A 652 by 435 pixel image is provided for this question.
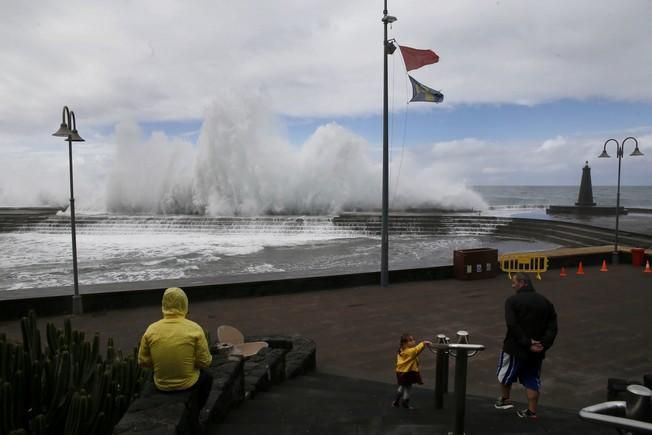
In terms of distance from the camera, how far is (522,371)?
12.7 feet

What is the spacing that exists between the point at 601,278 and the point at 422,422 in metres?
8.87

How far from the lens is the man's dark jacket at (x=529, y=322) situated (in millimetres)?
3707

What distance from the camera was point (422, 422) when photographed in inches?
143

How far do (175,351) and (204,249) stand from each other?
54.7 ft

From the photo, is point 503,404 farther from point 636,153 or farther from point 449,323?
point 636,153

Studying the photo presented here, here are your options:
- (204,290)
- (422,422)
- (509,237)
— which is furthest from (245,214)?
(422,422)

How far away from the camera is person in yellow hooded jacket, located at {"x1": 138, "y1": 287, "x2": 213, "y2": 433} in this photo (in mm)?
2922

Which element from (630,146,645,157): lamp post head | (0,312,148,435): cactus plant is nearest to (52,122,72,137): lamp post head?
(0,312,148,435): cactus plant

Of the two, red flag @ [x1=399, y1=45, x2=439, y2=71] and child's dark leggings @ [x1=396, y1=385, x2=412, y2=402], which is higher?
red flag @ [x1=399, y1=45, x2=439, y2=71]

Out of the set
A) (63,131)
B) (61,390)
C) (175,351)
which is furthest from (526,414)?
(63,131)

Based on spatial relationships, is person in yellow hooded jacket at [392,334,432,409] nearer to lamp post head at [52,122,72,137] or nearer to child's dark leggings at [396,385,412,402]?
child's dark leggings at [396,385,412,402]

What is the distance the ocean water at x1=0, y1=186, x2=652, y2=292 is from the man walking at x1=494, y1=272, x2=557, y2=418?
678cm

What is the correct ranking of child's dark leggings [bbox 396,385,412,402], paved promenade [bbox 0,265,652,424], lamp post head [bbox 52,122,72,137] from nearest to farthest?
child's dark leggings [bbox 396,385,412,402] → paved promenade [bbox 0,265,652,424] → lamp post head [bbox 52,122,72,137]

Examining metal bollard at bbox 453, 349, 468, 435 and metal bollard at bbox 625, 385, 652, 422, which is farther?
metal bollard at bbox 453, 349, 468, 435
